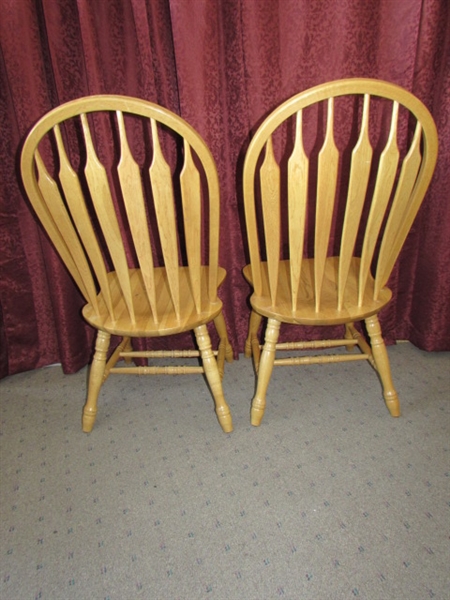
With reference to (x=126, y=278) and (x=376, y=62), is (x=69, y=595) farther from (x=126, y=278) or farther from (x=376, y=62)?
(x=376, y=62)

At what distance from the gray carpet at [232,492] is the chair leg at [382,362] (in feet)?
0.18

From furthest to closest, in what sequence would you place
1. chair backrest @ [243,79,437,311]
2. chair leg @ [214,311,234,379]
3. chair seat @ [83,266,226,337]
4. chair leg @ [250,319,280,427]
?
chair leg @ [214,311,234,379] < chair leg @ [250,319,280,427] < chair seat @ [83,266,226,337] < chair backrest @ [243,79,437,311]

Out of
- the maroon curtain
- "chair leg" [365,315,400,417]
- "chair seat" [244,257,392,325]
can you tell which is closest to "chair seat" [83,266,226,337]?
"chair seat" [244,257,392,325]

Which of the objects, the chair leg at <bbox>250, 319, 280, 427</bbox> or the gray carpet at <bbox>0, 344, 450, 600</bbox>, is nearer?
the gray carpet at <bbox>0, 344, 450, 600</bbox>

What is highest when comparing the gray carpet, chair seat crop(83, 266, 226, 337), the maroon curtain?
the maroon curtain

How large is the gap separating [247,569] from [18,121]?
1.49 meters

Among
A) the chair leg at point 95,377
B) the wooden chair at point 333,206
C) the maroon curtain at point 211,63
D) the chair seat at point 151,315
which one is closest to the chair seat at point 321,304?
the wooden chair at point 333,206

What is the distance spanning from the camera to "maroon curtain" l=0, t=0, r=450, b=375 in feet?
4.06

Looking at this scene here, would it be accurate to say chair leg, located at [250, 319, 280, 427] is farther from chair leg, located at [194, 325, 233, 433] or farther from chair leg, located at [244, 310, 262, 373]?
chair leg, located at [244, 310, 262, 373]

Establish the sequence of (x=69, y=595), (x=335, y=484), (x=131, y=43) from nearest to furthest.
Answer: (x=69, y=595), (x=335, y=484), (x=131, y=43)

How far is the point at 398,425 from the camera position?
4.29 ft

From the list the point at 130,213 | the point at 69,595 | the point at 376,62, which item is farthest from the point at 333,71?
the point at 69,595

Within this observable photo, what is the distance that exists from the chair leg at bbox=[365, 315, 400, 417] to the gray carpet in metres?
0.06

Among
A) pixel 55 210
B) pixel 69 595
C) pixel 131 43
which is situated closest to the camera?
pixel 69 595
